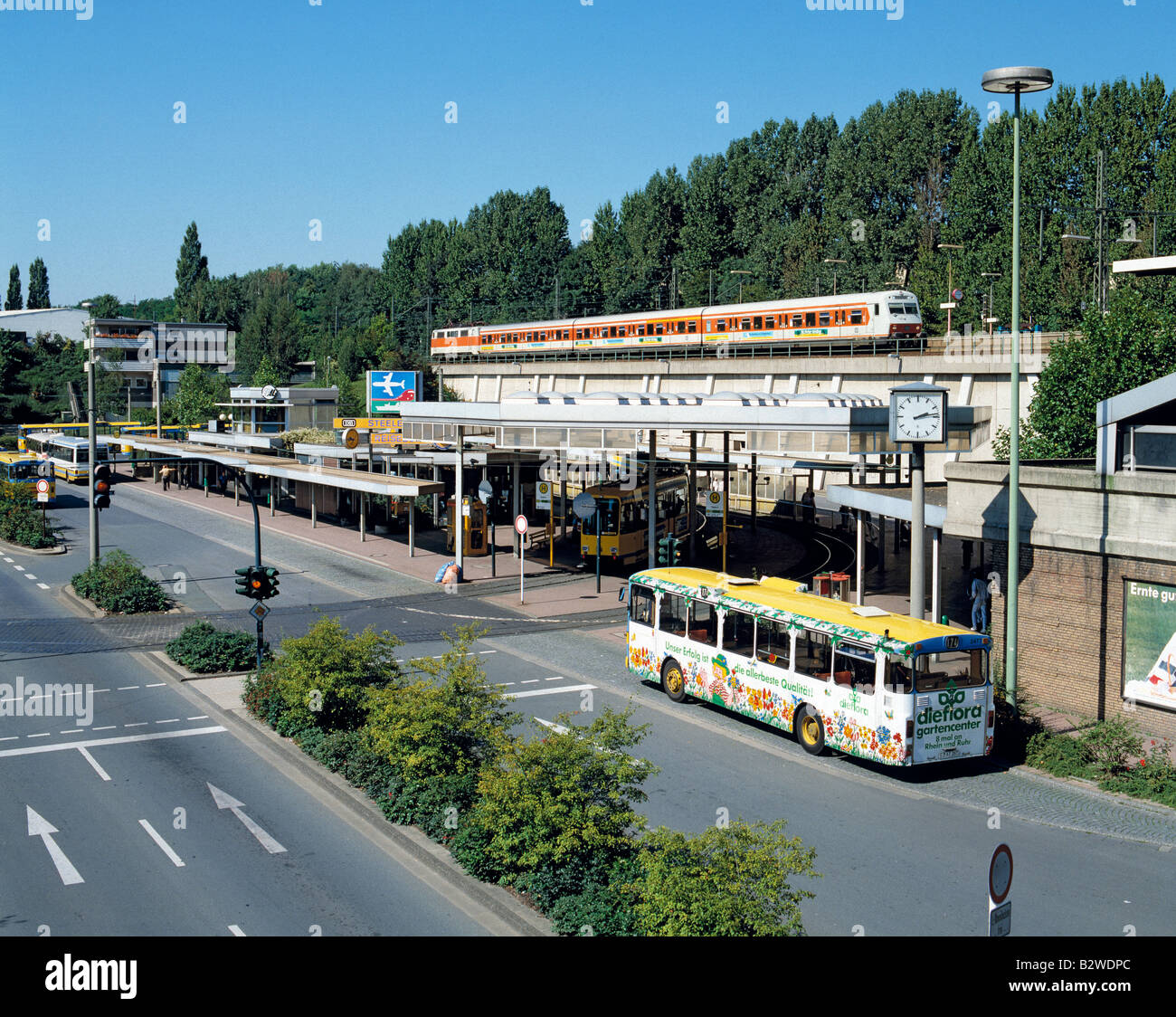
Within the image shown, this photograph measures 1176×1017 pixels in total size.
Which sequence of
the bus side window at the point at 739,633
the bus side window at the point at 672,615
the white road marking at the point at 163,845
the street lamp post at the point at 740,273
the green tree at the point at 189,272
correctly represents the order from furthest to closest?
the green tree at the point at 189,272, the street lamp post at the point at 740,273, the bus side window at the point at 672,615, the bus side window at the point at 739,633, the white road marking at the point at 163,845

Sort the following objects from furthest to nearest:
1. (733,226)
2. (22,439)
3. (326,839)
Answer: (733,226), (22,439), (326,839)

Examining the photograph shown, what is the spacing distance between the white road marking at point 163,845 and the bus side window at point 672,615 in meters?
10.7

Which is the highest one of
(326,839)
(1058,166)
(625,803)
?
(1058,166)

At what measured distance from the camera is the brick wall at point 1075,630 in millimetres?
19938

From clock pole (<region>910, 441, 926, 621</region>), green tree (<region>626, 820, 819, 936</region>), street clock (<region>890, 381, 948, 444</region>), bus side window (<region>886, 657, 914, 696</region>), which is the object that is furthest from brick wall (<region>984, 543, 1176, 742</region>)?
green tree (<region>626, 820, 819, 936</region>)

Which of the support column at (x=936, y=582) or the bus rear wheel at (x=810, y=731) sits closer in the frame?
the bus rear wheel at (x=810, y=731)

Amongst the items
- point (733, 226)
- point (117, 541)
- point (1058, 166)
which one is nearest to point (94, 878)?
point (117, 541)

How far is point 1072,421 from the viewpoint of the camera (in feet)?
110

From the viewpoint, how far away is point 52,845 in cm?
1475

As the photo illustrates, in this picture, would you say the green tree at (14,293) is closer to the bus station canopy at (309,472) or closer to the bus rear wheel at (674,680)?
the bus station canopy at (309,472)

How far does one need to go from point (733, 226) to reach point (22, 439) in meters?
63.1

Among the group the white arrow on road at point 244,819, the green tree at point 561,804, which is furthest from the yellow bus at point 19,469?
the green tree at point 561,804

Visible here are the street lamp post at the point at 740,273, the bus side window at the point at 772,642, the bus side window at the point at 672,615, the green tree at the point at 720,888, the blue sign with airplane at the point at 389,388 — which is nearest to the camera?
the green tree at the point at 720,888
